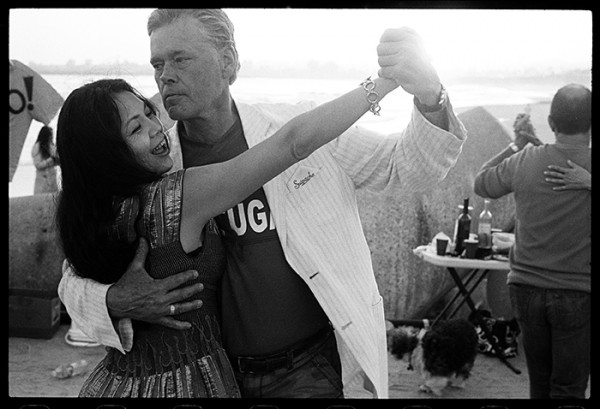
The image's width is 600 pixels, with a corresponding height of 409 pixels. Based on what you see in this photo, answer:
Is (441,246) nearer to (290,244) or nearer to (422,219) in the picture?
(422,219)

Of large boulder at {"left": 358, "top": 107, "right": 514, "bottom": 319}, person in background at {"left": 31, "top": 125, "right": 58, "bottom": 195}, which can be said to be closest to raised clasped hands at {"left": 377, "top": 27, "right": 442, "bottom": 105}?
large boulder at {"left": 358, "top": 107, "right": 514, "bottom": 319}

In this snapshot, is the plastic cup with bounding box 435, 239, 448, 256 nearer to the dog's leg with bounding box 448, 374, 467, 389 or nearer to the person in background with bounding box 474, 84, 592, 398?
the person in background with bounding box 474, 84, 592, 398

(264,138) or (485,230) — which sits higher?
(264,138)

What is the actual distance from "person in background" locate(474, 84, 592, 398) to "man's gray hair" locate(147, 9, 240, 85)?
0.88 m

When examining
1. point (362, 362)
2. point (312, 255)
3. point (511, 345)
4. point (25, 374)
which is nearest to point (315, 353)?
point (362, 362)

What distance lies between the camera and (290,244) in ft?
5.44

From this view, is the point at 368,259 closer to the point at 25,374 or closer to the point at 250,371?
the point at 250,371

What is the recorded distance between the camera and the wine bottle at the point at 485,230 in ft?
6.87

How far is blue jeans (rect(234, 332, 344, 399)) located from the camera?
1672 millimetres

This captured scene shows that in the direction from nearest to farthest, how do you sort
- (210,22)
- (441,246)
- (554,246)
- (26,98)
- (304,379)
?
(304,379) < (210,22) < (26,98) < (554,246) < (441,246)

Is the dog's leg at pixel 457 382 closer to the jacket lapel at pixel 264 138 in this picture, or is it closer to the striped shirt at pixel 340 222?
the striped shirt at pixel 340 222

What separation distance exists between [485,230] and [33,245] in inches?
55.5

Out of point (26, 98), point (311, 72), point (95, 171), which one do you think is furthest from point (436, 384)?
point (26, 98)
